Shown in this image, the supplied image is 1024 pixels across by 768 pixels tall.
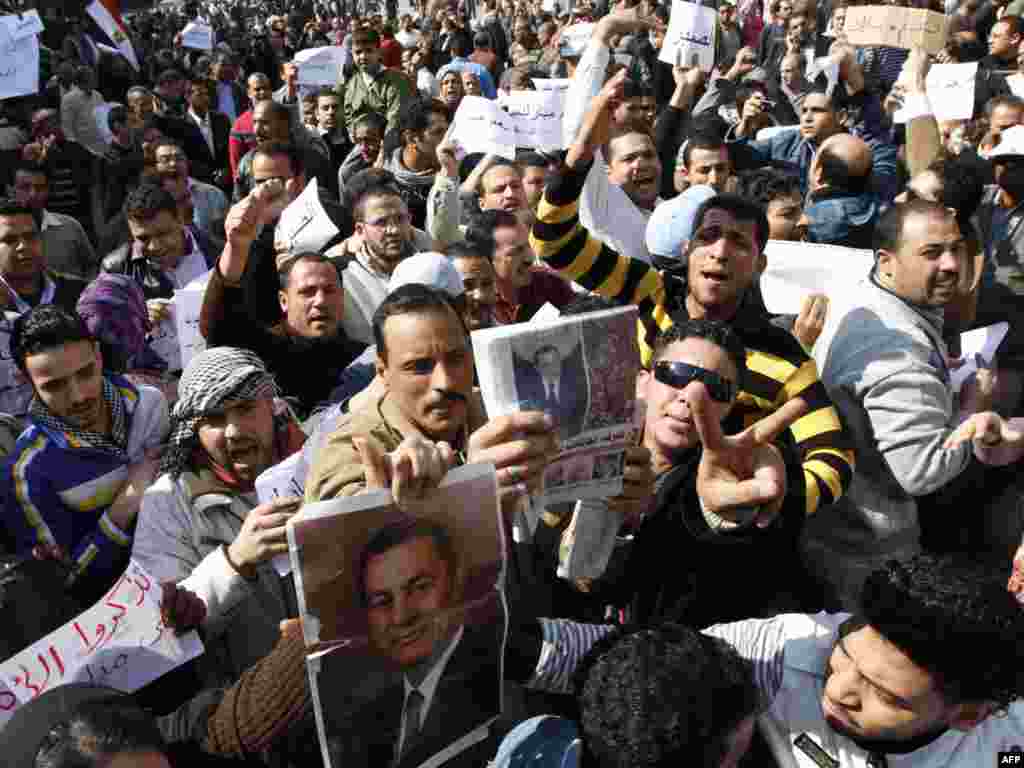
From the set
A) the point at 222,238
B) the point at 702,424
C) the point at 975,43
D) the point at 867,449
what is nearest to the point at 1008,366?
the point at 867,449

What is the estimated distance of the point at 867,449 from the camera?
2.54 meters

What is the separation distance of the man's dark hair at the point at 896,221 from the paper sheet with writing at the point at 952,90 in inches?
121

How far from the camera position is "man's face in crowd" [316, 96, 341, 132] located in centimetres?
755

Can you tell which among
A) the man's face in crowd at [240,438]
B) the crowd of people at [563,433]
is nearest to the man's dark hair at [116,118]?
the crowd of people at [563,433]

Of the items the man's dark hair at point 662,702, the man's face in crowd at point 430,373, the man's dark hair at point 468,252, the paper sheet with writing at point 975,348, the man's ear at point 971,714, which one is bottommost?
the man's ear at point 971,714

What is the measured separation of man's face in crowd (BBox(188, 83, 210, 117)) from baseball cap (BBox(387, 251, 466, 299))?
5970 mm

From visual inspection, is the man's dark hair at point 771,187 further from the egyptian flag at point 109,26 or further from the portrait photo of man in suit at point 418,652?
the egyptian flag at point 109,26

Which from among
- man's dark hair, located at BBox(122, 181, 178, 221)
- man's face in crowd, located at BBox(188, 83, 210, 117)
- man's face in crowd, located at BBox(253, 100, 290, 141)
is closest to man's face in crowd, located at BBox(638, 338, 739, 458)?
man's dark hair, located at BBox(122, 181, 178, 221)

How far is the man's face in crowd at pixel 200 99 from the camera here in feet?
27.3

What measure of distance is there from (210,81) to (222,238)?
3952 mm

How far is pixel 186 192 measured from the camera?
5.66 metres

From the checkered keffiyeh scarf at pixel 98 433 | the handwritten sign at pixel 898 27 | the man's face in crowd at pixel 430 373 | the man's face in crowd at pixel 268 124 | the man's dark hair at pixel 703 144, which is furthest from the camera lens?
the man's face in crowd at pixel 268 124

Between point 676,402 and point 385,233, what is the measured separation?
2136mm

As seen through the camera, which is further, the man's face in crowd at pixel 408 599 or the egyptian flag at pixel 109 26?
the egyptian flag at pixel 109 26
